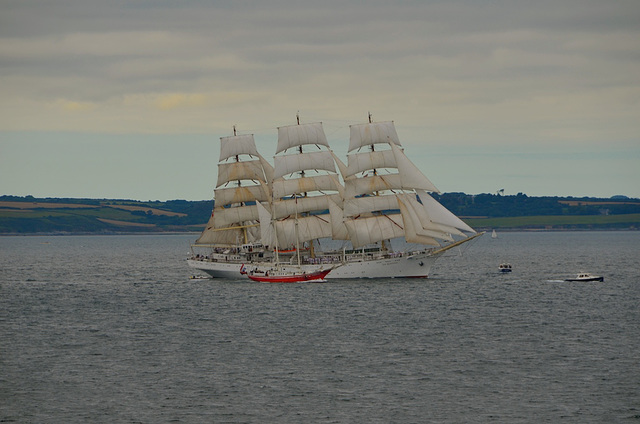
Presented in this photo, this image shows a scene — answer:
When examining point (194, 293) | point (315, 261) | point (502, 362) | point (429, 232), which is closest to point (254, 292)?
point (194, 293)

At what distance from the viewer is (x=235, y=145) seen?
484ft

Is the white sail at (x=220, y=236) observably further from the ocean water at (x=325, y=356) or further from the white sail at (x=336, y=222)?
the ocean water at (x=325, y=356)

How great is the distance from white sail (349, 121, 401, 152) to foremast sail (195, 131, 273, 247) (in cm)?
1605

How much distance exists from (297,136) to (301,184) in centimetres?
673

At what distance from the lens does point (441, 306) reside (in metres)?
104

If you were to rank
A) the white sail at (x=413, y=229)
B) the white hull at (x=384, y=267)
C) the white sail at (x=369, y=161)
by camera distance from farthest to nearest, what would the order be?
1. the white sail at (x=369, y=161)
2. the white hull at (x=384, y=267)
3. the white sail at (x=413, y=229)

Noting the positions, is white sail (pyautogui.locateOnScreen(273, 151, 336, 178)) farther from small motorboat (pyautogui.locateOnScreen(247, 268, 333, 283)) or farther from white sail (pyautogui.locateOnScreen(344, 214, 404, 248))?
small motorboat (pyautogui.locateOnScreen(247, 268, 333, 283))

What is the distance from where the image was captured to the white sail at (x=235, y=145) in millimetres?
147500

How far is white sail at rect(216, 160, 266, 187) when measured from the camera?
14812cm

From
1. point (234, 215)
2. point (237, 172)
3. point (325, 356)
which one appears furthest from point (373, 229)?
point (325, 356)

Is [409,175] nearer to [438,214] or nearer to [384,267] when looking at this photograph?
[438,214]

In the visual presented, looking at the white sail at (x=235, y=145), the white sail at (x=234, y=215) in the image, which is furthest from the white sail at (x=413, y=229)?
the white sail at (x=235, y=145)

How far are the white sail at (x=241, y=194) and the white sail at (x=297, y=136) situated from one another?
10.9 m

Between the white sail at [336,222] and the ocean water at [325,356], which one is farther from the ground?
the white sail at [336,222]
